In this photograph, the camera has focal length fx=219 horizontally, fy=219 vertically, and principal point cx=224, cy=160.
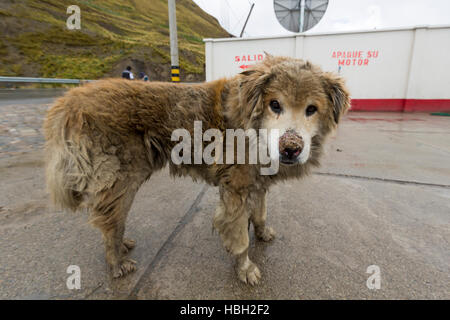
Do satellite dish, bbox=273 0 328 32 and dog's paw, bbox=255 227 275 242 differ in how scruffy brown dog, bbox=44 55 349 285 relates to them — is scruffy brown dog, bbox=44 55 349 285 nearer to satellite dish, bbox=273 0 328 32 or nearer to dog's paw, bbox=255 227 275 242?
dog's paw, bbox=255 227 275 242

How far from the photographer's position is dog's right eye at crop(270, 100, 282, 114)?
1.82m

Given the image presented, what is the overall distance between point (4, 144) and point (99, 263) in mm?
4677

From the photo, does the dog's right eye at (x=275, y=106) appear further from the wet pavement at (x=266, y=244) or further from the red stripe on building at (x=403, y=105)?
the red stripe on building at (x=403, y=105)

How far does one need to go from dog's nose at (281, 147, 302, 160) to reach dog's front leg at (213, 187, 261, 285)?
20.6 inches

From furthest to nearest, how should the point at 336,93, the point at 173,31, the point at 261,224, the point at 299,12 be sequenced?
1. the point at 299,12
2. the point at 173,31
3. the point at 261,224
4. the point at 336,93

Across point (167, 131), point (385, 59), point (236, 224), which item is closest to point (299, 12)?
point (385, 59)

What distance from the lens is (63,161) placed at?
5.59ft

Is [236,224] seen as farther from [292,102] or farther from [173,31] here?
[173,31]

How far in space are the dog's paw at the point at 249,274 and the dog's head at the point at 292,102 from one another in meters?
0.94

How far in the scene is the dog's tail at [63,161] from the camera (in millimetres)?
1691

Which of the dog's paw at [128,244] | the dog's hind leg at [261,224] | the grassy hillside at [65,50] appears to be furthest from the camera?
the grassy hillside at [65,50]

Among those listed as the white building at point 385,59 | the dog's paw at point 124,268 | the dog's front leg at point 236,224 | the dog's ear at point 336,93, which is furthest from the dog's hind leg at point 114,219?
the white building at point 385,59

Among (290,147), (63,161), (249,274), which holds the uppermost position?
(290,147)

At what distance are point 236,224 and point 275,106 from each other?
1.06 meters
